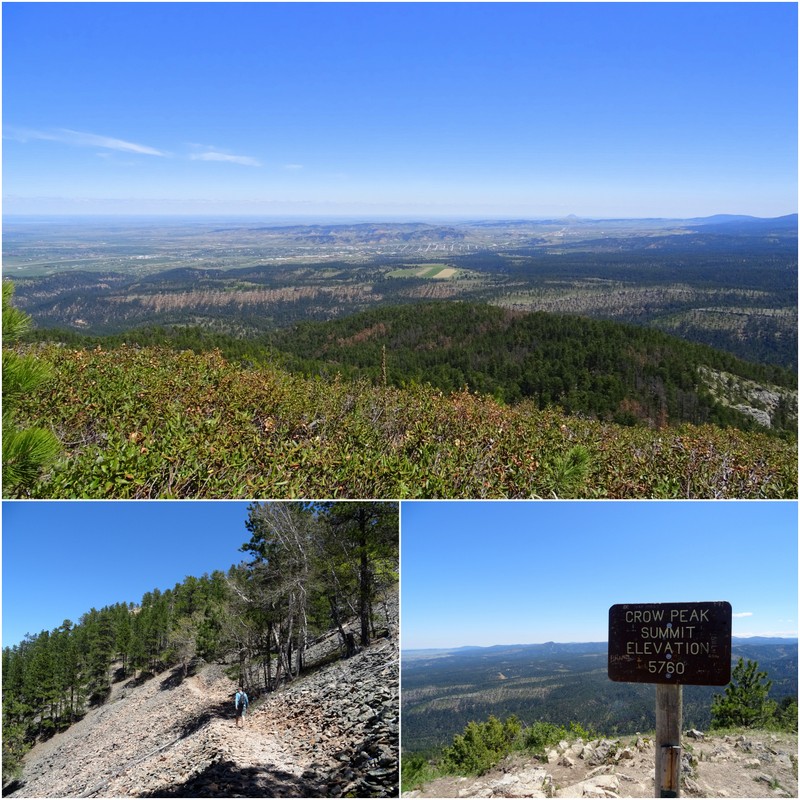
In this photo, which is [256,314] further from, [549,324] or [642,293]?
[642,293]

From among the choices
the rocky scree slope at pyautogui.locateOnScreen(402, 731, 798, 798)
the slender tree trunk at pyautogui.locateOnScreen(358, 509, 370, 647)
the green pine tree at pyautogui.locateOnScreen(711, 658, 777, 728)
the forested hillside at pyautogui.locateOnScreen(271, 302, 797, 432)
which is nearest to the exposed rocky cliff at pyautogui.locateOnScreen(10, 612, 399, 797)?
the slender tree trunk at pyautogui.locateOnScreen(358, 509, 370, 647)

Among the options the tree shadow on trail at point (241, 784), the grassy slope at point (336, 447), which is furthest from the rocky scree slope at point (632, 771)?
the grassy slope at point (336, 447)

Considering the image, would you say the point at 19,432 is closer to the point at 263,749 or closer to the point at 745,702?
the point at 263,749

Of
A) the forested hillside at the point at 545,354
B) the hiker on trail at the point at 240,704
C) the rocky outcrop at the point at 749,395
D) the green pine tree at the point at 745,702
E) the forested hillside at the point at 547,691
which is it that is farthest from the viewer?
the rocky outcrop at the point at 749,395

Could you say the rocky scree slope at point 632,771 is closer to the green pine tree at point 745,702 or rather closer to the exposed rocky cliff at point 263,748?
the exposed rocky cliff at point 263,748

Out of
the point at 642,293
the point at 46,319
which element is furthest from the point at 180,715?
the point at 642,293

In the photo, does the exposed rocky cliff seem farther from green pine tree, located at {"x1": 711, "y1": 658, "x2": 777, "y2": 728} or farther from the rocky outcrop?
the rocky outcrop
